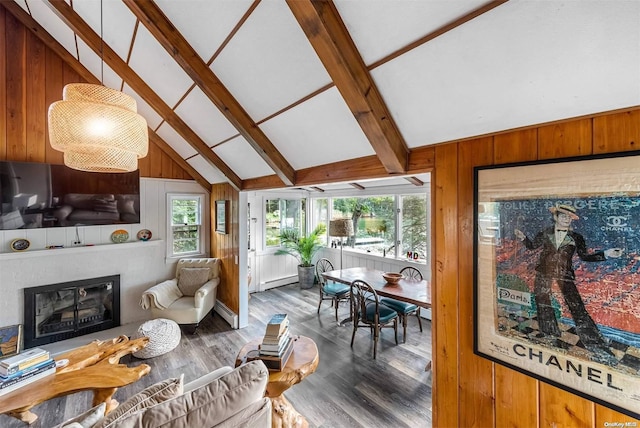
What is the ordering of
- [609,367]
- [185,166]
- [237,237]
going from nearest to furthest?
1. [609,367]
2. [237,237]
3. [185,166]

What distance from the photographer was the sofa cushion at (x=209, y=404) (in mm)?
1103

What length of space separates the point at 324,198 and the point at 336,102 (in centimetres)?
427

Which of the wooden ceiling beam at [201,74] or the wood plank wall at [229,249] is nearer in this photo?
the wooden ceiling beam at [201,74]

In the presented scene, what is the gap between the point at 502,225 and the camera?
130 cm

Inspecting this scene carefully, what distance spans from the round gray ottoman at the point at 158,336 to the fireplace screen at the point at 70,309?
87 cm

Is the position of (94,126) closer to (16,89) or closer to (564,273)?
(564,273)

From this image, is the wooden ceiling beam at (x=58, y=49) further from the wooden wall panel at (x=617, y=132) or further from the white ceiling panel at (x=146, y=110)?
the wooden wall panel at (x=617, y=132)

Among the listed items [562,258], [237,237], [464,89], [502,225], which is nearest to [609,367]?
[562,258]

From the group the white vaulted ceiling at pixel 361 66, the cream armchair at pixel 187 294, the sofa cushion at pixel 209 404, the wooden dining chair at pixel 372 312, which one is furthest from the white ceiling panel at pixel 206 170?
the sofa cushion at pixel 209 404

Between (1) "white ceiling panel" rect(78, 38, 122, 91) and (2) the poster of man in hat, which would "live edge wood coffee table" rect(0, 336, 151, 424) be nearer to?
(2) the poster of man in hat

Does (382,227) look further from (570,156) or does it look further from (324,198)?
(570,156)

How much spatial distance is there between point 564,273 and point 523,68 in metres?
0.90

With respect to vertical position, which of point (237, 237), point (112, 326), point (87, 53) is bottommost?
point (112, 326)

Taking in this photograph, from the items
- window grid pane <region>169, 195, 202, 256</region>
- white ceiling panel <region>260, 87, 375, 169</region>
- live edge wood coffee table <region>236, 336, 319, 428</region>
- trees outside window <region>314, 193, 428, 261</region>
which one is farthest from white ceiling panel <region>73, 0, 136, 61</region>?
trees outside window <region>314, 193, 428, 261</region>
